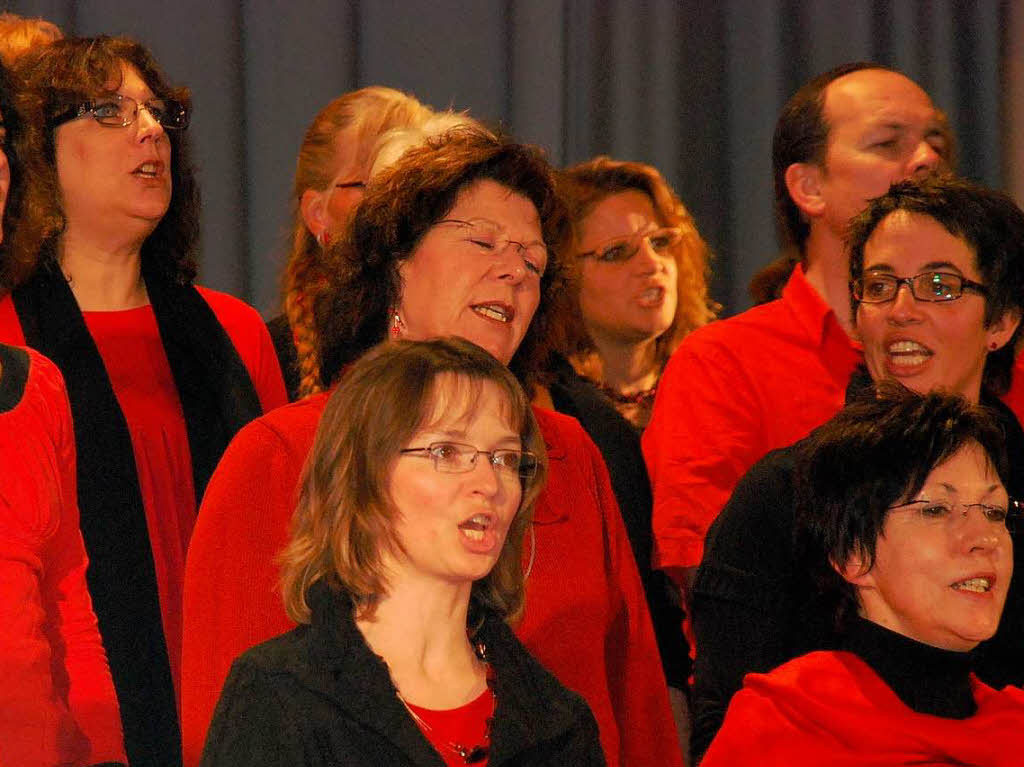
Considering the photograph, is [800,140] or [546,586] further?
[800,140]

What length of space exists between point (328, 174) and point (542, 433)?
1124 mm

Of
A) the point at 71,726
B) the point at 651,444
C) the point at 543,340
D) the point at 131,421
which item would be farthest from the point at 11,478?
the point at 651,444

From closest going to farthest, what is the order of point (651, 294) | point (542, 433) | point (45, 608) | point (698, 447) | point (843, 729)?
point (45, 608) < point (843, 729) < point (542, 433) < point (698, 447) < point (651, 294)

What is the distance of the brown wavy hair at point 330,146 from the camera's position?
328 cm

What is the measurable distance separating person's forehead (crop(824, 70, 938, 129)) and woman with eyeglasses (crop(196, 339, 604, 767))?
4.90 ft

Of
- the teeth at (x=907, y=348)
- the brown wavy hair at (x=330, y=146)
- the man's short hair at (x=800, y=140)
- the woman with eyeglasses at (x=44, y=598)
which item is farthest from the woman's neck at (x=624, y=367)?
the woman with eyeglasses at (x=44, y=598)

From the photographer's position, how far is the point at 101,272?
2771mm

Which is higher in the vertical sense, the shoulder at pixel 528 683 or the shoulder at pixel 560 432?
the shoulder at pixel 560 432

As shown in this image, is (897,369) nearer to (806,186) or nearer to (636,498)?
(636,498)

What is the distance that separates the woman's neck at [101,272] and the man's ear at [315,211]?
55 centimetres

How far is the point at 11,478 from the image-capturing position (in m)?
2.03

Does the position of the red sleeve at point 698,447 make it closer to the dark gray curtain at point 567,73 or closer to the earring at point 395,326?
the earring at point 395,326

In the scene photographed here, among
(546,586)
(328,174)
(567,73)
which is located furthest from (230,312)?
(567,73)

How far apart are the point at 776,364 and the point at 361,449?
1238mm
